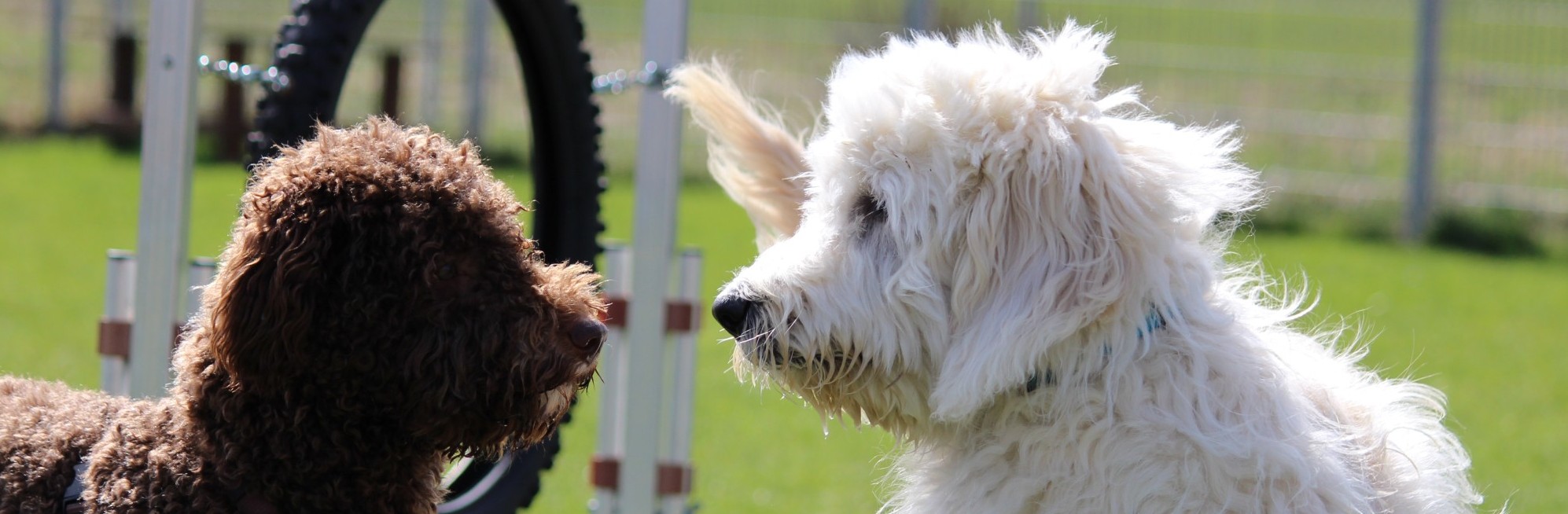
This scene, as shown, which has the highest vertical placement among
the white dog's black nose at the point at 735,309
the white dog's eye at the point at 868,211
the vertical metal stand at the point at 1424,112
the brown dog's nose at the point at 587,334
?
the vertical metal stand at the point at 1424,112

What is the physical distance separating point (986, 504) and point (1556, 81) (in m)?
12.8

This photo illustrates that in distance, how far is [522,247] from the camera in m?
2.60

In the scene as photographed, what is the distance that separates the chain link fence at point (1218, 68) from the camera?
13.2 meters

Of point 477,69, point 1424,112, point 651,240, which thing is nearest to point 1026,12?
point 1424,112

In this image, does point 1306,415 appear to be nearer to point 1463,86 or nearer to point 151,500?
point 151,500

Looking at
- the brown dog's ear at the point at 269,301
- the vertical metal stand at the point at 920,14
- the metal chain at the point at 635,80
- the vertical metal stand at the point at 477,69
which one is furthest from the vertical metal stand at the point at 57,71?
the brown dog's ear at the point at 269,301

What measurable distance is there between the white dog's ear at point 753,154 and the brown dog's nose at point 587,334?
0.90 metres

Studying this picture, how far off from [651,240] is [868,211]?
1629mm

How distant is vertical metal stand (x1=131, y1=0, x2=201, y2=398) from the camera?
123 inches

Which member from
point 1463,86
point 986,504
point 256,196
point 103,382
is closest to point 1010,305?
point 986,504

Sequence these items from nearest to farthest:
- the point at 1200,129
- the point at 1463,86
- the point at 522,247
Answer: the point at 522,247, the point at 1200,129, the point at 1463,86

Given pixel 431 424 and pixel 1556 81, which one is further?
pixel 1556 81

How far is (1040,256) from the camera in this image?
8.33 ft

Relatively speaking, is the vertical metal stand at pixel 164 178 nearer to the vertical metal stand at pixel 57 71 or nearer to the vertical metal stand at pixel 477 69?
the vertical metal stand at pixel 477 69
